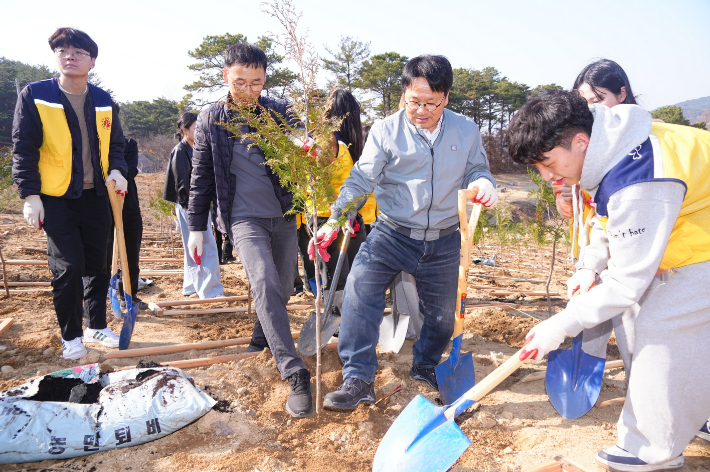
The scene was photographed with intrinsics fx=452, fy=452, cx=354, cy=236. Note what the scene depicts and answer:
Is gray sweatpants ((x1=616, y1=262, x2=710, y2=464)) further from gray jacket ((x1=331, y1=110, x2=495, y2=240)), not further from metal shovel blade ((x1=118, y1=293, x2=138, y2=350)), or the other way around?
metal shovel blade ((x1=118, y1=293, x2=138, y2=350))

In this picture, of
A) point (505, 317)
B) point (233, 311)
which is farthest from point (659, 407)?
point (233, 311)

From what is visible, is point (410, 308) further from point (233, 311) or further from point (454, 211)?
point (233, 311)

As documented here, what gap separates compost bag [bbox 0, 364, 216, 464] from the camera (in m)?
2.29

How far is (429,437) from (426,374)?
1.06m

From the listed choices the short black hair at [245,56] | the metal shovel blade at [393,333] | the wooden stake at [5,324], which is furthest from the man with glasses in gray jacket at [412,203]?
the wooden stake at [5,324]

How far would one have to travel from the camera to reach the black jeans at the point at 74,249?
3361 millimetres

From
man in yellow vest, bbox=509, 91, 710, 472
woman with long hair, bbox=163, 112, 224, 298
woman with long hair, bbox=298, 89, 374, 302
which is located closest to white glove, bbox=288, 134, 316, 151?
man in yellow vest, bbox=509, 91, 710, 472

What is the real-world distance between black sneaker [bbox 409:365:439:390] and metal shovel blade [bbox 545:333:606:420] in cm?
75

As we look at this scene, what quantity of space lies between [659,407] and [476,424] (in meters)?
1.01

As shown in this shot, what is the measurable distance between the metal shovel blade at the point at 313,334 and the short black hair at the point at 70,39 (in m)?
2.71

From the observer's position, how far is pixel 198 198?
10.6 ft

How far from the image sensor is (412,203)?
2.93 metres

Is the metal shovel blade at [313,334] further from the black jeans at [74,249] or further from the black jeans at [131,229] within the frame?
the black jeans at [131,229]

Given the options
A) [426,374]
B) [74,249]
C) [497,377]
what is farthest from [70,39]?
[497,377]
